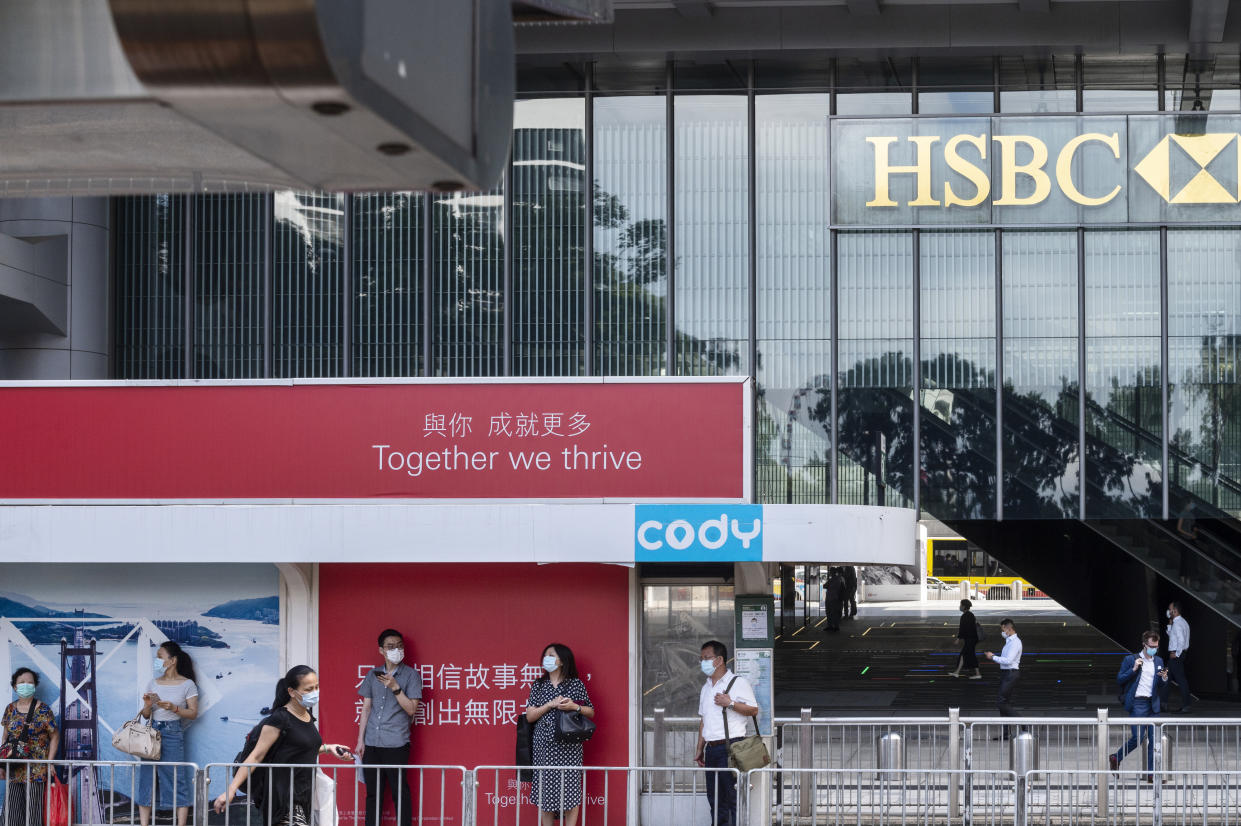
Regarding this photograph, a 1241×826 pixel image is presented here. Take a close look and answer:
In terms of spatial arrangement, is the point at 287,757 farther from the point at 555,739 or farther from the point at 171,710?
the point at 171,710

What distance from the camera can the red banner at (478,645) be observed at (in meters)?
11.8

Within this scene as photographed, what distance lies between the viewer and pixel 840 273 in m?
17.9

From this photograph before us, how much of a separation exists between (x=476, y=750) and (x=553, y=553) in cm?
190

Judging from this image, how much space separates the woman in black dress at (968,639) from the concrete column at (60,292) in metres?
15.1

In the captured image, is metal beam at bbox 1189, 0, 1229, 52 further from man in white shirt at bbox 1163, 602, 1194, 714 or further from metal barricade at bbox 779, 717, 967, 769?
metal barricade at bbox 779, 717, 967, 769

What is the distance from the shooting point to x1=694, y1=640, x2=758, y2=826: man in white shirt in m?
11.0

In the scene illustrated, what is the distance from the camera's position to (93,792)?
11.5 meters

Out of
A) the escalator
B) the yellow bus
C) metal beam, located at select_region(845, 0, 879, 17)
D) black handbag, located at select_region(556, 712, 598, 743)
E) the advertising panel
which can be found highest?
metal beam, located at select_region(845, 0, 879, 17)

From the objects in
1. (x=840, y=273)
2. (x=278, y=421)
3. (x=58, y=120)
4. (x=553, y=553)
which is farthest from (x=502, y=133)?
(x=840, y=273)

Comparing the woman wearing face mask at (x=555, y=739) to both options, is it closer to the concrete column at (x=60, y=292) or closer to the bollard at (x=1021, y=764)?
the bollard at (x=1021, y=764)

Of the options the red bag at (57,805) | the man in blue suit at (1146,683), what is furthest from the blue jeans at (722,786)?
the man in blue suit at (1146,683)

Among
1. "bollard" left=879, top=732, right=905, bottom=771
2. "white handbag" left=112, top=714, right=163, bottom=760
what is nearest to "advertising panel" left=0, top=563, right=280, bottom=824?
"white handbag" left=112, top=714, right=163, bottom=760

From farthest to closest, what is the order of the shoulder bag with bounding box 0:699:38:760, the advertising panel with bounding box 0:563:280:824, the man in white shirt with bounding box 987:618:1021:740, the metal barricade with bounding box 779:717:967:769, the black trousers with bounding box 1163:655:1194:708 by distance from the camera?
the black trousers with bounding box 1163:655:1194:708 < the man in white shirt with bounding box 987:618:1021:740 < the metal barricade with bounding box 779:717:967:769 < the advertising panel with bounding box 0:563:280:824 < the shoulder bag with bounding box 0:699:38:760

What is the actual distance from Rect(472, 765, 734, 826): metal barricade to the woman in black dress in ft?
48.3
